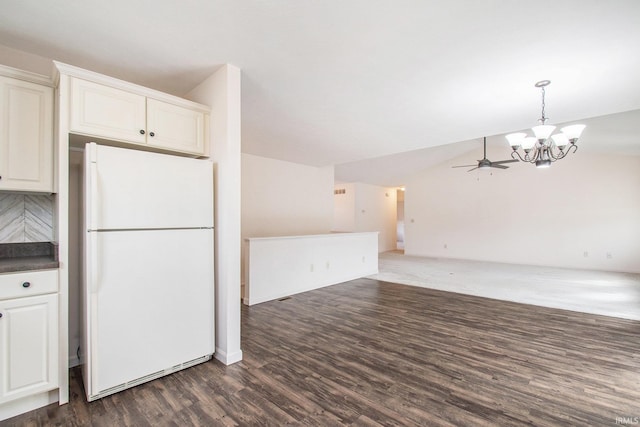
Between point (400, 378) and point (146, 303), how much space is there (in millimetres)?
1968

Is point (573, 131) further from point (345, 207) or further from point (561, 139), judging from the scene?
point (345, 207)

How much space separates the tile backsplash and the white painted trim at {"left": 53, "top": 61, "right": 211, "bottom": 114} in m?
1.00

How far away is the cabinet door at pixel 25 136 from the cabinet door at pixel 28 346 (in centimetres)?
78

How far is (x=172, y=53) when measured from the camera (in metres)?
2.24

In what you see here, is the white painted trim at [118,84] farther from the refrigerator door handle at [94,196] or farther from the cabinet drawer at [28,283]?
the cabinet drawer at [28,283]

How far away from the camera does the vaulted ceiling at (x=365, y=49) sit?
5.90 ft

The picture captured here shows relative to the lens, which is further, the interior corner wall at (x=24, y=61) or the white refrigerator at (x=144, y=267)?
the interior corner wall at (x=24, y=61)

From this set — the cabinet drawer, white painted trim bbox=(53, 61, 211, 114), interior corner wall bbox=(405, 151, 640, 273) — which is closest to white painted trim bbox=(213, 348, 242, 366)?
the cabinet drawer

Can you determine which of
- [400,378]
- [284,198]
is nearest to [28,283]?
[400,378]

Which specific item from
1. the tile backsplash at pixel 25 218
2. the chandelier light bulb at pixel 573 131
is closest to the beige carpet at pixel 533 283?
the chandelier light bulb at pixel 573 131

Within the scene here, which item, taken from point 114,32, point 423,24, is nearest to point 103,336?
point 114,32

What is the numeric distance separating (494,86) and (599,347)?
8.89 feet

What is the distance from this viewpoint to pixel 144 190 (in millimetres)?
2072

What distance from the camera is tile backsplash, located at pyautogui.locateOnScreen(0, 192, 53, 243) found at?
6.89ft
